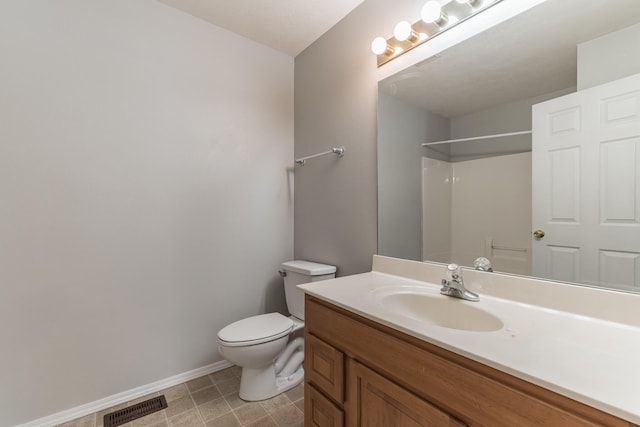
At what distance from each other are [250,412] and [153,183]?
144 cm

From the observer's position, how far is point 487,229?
1.17 m

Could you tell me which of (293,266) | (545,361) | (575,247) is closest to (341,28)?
(293,266)

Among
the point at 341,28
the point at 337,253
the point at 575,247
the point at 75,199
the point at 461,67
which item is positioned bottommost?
the point at 337,253

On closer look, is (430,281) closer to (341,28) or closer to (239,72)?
(341,28)

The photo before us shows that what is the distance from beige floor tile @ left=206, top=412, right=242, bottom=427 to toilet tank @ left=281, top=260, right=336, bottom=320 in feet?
2.15

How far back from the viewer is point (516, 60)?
107 centimetres

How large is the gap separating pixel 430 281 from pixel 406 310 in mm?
211

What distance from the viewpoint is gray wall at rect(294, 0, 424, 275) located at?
162cm

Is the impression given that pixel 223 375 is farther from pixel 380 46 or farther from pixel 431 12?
pixel 431 12

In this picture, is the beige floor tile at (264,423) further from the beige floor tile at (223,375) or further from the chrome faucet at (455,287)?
the chrome faucet at (455,287)

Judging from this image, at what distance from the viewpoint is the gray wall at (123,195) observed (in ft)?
4.49

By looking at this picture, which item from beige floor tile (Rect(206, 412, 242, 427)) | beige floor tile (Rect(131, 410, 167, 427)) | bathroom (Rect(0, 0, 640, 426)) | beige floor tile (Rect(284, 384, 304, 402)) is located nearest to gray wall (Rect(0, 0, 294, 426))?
bathroom (Rect(0, 0, 640, 426))

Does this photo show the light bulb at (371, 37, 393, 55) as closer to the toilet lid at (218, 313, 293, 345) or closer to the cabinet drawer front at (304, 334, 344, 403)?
the cabinet drawer front at (304, 334, 344, 403)

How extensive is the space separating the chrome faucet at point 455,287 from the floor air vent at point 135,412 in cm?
165
